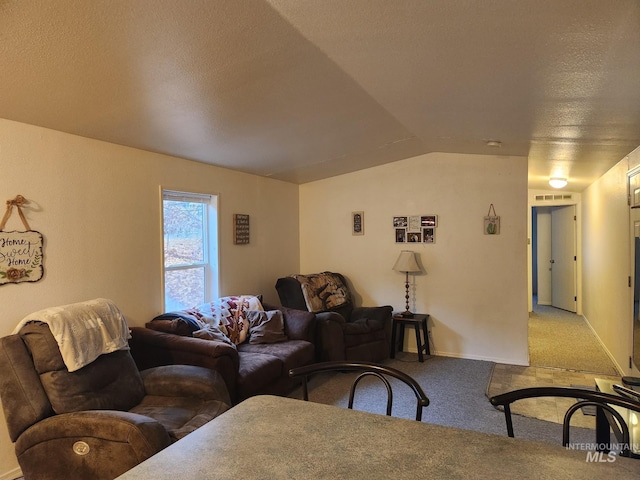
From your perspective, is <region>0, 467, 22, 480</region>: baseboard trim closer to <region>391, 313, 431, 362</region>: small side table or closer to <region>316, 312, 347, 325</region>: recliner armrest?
<region>316, 312, 347, 325</region>: recliner armrest

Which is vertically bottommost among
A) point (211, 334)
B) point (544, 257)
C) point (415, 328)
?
point (415, 328)

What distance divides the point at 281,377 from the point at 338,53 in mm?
2493

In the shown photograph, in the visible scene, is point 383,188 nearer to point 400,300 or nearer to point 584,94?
point 400,300

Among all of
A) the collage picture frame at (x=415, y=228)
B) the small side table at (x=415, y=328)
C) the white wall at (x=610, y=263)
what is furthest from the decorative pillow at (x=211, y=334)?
the white wall at (x=610, y=263)

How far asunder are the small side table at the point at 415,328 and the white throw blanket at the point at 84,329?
303 cm

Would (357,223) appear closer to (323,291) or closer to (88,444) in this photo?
(323,291)

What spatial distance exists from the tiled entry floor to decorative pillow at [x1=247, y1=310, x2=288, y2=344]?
1960mm

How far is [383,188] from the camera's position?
5.26 m

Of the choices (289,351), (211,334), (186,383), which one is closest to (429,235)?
(289,351)

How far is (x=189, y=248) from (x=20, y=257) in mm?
1621

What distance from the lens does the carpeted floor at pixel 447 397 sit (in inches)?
120

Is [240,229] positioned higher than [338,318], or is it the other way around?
[240,229]

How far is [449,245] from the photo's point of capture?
494 cm

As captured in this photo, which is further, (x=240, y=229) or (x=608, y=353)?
(x=608, y=353)
